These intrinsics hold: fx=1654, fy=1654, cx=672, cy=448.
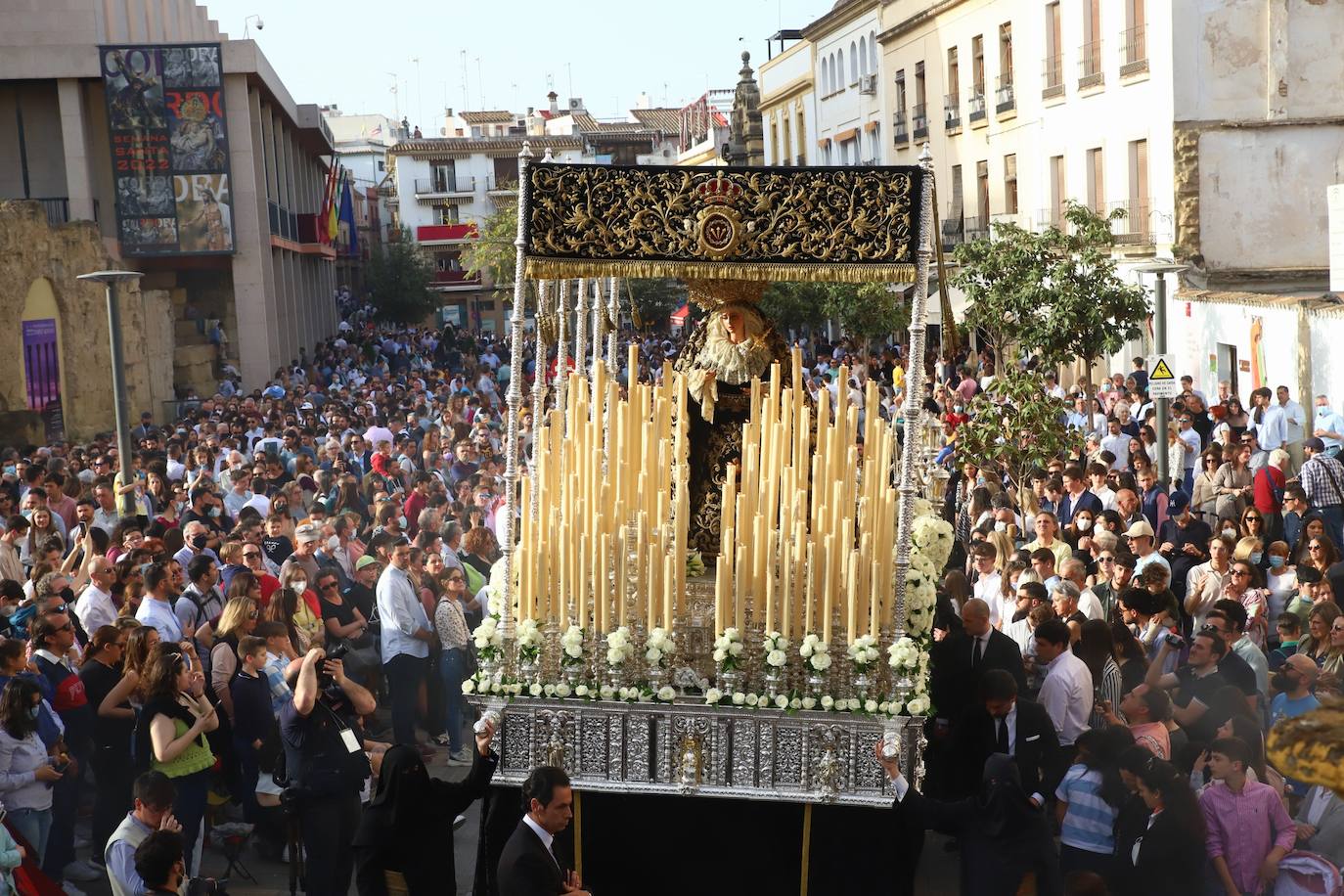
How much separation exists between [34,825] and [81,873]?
0.69m

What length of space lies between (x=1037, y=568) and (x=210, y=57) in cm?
2317

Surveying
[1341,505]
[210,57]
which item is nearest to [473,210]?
[210,57]

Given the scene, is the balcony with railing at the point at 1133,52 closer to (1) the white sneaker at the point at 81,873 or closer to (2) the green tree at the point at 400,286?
(1) the white sneaker at the point at 81,873

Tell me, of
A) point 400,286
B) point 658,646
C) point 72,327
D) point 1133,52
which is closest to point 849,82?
point 1133,52

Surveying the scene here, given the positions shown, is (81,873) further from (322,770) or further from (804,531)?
(804,531)

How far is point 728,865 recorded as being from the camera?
22.4ft

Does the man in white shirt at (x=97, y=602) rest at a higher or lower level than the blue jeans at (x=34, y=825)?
higher

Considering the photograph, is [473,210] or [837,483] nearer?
[837,483]

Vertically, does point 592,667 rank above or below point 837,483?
below

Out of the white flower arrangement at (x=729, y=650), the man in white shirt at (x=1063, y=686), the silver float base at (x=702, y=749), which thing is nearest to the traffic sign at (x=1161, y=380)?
the man in white shirt at (x=1063, y=686)

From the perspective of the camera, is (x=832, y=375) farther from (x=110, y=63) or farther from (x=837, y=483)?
(x=837, y=483)

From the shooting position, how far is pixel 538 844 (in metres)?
5.65

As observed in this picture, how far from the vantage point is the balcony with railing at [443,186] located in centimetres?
7606

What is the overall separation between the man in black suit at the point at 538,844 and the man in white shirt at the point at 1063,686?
9.27ft
